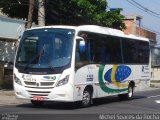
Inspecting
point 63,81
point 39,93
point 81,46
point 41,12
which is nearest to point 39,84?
point 39,93

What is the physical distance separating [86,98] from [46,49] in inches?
97.1

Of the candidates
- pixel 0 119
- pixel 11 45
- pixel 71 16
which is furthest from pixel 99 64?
pixel 11 45

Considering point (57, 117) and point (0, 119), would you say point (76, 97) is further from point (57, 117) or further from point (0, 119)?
point (0, 119)

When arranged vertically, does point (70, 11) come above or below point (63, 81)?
above

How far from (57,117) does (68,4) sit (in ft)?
56.0

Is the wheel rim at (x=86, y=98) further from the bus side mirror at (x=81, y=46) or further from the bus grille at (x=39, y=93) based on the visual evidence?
the bus grille at (x=39, y=93)

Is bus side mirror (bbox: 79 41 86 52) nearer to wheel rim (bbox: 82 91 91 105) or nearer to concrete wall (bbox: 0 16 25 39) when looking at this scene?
wheel rim (bbox: 82 91 91 105)

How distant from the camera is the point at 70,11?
103 feet

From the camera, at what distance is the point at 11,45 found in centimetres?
3416

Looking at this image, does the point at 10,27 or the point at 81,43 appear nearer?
the point at 81,43

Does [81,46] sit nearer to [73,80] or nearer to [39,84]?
[73,80]

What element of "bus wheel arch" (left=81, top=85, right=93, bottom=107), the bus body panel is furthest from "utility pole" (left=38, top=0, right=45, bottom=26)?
"bus wheel arch" (left=81, top=85, right=93, bottom=107)

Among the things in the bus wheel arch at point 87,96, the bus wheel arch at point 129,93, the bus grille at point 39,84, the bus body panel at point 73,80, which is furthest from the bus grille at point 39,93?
the bus wheel arch at point 129,93

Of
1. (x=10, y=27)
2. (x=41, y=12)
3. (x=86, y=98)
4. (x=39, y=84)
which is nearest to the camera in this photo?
(x=39, y=84)
